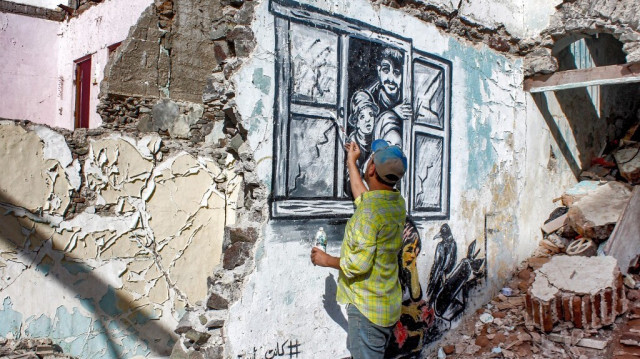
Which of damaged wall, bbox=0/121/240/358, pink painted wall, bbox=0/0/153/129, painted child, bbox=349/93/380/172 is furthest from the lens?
pink painted wall, bbox=0/0/153/129

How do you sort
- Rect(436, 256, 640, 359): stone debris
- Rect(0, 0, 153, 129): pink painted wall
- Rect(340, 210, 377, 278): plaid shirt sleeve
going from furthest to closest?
Rect(0, 0, 153, 129): pink painted wall, Rect(436, 256, 640, 359): stone debris, Rect(340, 210, 377, 278): plaid shirt sleeve

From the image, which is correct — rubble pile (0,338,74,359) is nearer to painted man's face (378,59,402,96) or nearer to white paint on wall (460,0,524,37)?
painted man's face (378,59,402,96)

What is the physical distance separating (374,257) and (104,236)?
3.29 m

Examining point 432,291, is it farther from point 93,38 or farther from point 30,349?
point 93,38

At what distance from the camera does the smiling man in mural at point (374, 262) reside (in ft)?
9.45

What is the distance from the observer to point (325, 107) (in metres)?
3.65

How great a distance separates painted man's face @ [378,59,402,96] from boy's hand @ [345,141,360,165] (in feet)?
2.16

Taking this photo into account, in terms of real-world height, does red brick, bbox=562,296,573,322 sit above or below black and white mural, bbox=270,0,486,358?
below

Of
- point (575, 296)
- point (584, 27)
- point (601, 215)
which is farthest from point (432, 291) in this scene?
point (584, 27)

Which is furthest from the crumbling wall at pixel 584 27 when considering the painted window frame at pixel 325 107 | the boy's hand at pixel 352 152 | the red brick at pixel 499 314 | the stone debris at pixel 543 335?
the boy's hand at pixel 352 152

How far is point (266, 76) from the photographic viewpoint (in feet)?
11.0

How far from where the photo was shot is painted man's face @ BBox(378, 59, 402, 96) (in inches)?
162

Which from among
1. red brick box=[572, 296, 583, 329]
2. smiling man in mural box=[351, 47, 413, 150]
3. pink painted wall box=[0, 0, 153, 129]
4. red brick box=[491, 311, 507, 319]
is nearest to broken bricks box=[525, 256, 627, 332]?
red brick box=[572, 296, 583, 329]

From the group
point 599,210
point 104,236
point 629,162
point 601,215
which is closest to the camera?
point 104,236
